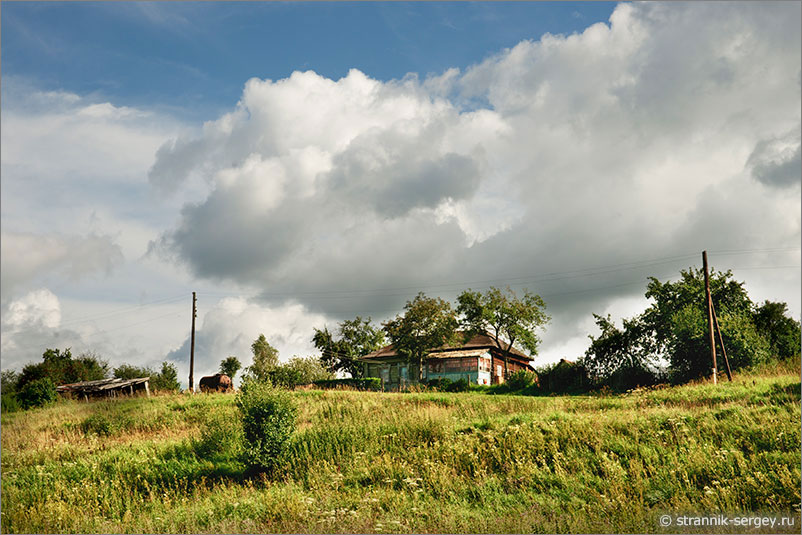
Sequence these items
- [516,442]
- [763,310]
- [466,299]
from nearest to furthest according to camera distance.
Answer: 1. [516,442]
2. [763,310]
3. [466,299]

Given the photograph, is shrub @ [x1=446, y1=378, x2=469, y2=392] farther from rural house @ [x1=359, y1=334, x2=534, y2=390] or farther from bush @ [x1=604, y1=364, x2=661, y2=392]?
bush @ [x1=604, y1=364, x2=661, y2=392]

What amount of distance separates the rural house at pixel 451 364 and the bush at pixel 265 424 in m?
37.3

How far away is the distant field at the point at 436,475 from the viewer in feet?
35.4

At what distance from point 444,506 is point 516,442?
4252mm

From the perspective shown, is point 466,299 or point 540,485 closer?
point 540,485

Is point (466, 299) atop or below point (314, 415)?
atop

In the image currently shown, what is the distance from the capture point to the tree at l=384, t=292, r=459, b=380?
5481 centimetres

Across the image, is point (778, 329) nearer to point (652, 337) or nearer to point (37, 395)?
point (652, 337)

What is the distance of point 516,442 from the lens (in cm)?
1516

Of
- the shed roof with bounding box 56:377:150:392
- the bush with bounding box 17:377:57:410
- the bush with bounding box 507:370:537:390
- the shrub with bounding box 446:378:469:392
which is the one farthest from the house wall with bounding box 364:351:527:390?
the bush with bounding box 17:377:57:410

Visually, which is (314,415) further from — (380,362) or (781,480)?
(380,362)

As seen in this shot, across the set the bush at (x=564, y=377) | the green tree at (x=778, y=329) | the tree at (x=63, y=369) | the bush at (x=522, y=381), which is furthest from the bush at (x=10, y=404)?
the green tree at (x=778, y=329)

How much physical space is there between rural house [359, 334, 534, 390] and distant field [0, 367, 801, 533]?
34.3m

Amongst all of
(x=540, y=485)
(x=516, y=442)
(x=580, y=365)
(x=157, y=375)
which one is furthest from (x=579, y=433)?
(x=157, y=375)
